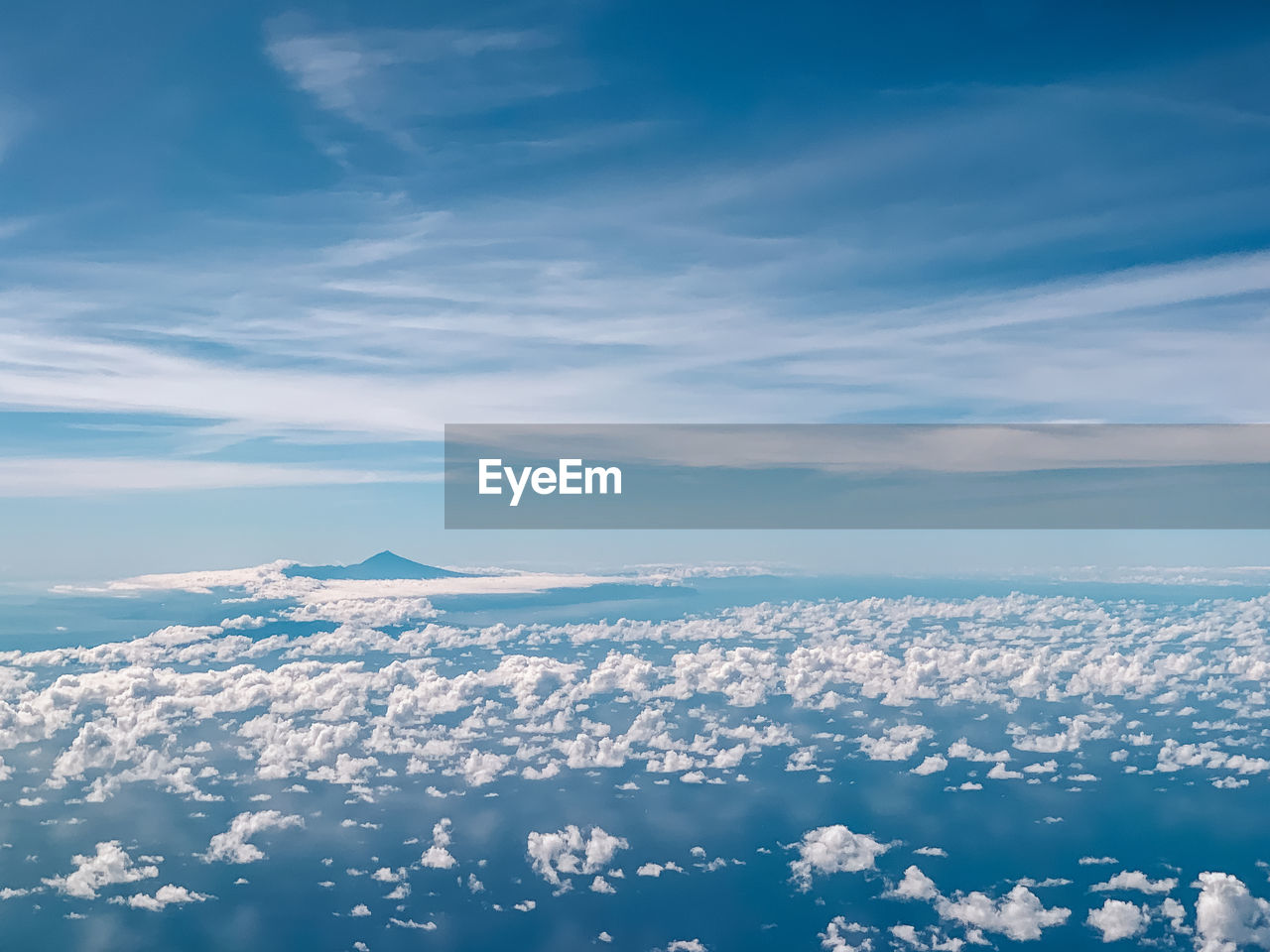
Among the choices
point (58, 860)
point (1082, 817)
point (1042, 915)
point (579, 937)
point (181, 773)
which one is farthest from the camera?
point (181, 773)

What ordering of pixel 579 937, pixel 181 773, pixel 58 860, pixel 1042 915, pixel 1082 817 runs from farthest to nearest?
pixel 181 773, pixel 1082 817, pixel 58 860, pixel 1042 915, pixel 579 937

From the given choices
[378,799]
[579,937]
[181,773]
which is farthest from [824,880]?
[181,773]

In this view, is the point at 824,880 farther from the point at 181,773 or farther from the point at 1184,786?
the point at 181,773

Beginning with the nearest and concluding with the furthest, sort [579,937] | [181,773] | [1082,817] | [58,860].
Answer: [579,937] → [58,860] → [1082,817] → [181,773]

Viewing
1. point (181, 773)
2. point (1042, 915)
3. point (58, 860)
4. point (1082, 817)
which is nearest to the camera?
point (1042, 915)

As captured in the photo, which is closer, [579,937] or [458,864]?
[579,937]

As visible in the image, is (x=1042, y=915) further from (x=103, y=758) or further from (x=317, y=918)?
(x=103, y=758)

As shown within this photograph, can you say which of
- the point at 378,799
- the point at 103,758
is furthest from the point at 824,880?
the point at 103,758

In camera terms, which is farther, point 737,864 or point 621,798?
point 621,798
